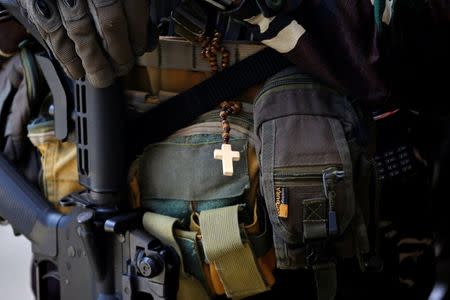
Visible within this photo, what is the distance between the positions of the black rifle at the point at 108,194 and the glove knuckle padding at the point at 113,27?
13 centimetres

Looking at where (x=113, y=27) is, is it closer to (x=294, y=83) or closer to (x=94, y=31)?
(x=94, y=31)

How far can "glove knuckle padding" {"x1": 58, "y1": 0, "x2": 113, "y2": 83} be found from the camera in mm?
999

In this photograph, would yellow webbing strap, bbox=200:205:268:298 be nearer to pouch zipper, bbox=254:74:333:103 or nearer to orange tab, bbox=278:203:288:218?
orange tab, bbox=278:203:288:218

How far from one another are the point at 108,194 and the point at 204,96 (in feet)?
0.74

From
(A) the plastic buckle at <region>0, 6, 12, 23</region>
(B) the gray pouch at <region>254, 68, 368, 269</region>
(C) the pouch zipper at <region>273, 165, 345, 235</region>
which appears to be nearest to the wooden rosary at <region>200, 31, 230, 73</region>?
(B) the gray pouch at <region>254, 68, 368, 269</region>

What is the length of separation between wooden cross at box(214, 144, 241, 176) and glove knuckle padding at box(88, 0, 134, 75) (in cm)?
20

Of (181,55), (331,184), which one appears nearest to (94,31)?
(181,55)

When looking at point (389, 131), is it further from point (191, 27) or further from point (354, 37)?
point (191, 27)

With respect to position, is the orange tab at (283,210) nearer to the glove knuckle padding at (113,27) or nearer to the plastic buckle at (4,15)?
the glove knuckle padding at (113,27)

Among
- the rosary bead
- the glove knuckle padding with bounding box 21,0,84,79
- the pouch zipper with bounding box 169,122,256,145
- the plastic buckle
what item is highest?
the glove knuckle padding with bounding box 21,0,84,79

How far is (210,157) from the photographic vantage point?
1.12m

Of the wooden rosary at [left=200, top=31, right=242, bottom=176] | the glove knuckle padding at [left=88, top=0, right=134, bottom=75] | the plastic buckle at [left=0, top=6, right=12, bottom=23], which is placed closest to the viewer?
the glove knuckle padding at [left=88, top=0, right=134, bottom=75]

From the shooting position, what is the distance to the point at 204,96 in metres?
1.14

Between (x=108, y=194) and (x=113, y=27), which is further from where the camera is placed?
(x=108, y=194)
